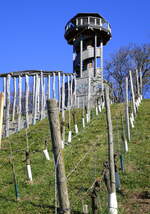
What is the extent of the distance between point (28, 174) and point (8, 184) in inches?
28.5

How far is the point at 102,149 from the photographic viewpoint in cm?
1270

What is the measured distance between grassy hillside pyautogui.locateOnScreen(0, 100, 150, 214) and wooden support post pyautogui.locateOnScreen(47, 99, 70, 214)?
2.47 meters

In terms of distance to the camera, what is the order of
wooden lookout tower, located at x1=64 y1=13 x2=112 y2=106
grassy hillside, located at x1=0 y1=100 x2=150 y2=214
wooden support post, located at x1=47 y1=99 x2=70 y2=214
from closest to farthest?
wooden support post, located at x1=47 y1=99 x2=70 y2=214, grassy hillside, located at x1=0 y1=100 x2=150 y2=214, wooden lookout tower, located at x1=64 y1=13 x2=112 y2=106

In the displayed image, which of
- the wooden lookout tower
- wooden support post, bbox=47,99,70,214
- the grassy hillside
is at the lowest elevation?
the grassy hillside

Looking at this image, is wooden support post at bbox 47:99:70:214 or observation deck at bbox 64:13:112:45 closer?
wooden support post at bbox 47:99:70:214

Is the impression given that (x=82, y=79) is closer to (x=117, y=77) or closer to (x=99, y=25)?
(x=99, y=25)

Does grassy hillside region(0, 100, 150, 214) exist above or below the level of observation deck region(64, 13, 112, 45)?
below

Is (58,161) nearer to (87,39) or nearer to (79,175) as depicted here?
(79,175)

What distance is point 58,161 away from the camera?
4.15 m

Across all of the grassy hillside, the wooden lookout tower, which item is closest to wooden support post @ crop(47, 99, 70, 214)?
the grassy hillside

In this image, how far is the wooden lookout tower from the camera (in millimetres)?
37594

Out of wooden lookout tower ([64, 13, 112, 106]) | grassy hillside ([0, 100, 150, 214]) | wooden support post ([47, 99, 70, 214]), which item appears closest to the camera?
wooden support post ([47, 99, 70, 214])

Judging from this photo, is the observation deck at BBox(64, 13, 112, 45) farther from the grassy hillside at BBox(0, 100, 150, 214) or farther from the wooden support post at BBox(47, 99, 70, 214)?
the wooden support post at BBox(47, 99, 70, 214)

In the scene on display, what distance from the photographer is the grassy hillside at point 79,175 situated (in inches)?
299
